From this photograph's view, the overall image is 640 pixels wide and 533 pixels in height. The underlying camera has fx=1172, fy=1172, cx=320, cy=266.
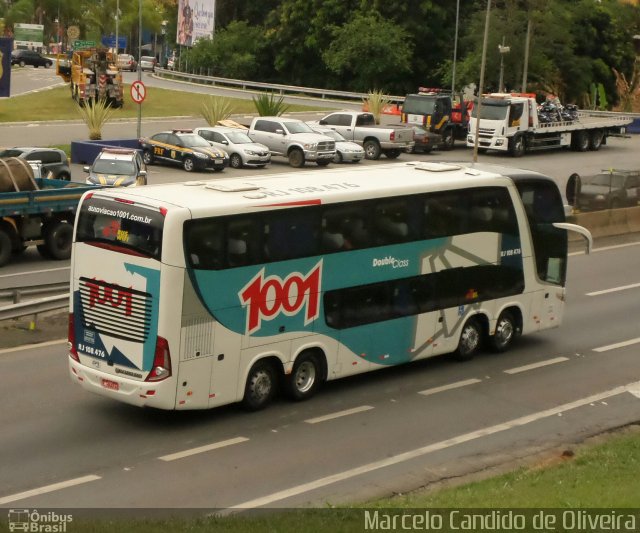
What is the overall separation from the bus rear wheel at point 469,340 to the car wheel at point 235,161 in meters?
28.3

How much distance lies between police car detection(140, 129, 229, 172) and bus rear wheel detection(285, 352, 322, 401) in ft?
94.2

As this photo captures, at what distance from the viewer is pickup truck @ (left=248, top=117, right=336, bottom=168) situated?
46625 millimetres

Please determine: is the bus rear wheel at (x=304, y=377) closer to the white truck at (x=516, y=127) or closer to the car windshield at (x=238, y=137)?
the car windshield at (x=238, y=137)

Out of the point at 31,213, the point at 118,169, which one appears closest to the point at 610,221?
the point at 118,169

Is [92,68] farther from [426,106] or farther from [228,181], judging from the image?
[228,181]

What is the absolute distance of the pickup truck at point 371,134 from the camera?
49781 mm

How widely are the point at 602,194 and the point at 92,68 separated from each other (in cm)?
3714

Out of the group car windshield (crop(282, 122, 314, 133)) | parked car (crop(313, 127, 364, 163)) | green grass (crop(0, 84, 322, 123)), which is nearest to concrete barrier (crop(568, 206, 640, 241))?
parked car (crop(313, 127, 364, 163))

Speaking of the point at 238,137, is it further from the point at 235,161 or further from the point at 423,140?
the point at 423,140

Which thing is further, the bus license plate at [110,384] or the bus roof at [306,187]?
the bus roof at [306,187]

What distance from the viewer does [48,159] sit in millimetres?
37281

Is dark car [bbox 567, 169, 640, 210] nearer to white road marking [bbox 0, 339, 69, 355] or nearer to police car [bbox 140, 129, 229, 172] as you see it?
police car [bbox 140, 129, 229, 172]

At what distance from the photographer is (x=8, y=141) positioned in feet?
167

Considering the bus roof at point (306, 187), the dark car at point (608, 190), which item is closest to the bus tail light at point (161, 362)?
the bus roof at point (306, 187)
